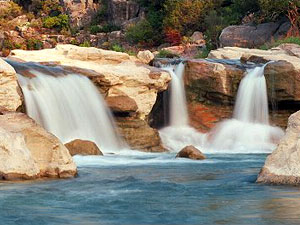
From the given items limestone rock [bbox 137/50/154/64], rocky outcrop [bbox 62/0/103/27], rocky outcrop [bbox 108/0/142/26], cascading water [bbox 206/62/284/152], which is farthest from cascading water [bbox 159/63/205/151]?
rocky outcrop [bbox 62/0/103/27]

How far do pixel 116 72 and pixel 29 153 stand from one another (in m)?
9.00

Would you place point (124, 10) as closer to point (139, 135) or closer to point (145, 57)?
point (145, 57)

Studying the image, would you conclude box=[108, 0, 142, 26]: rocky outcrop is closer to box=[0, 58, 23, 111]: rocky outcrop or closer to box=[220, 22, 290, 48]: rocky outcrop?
box=[220, 22, 290, 48]: rocky outcrop

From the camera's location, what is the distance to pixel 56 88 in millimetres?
18500

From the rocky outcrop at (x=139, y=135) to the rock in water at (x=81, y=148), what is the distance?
9.99 feet

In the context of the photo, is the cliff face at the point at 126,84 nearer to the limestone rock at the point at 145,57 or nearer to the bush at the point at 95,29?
the limestone rock at the point at 145,57

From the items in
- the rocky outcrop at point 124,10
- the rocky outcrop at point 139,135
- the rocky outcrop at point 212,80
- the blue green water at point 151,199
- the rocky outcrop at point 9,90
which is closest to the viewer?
the blue green water at point 151,199

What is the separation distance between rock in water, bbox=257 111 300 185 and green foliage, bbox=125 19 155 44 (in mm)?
32442

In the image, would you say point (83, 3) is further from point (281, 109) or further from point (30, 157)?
point (30, 157)

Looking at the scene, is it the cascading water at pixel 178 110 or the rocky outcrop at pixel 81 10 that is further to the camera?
the rocky outcrop at pixel 81 10

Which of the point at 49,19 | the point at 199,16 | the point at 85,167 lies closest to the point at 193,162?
the point at 85,167

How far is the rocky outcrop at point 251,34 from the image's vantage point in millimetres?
34928

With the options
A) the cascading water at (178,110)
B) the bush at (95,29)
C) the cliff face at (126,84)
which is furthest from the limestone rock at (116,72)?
the bush at (95,29)

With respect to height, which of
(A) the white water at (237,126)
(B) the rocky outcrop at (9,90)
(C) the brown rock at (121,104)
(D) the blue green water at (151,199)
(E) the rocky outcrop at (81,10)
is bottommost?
(A) the white water at (237,126)
